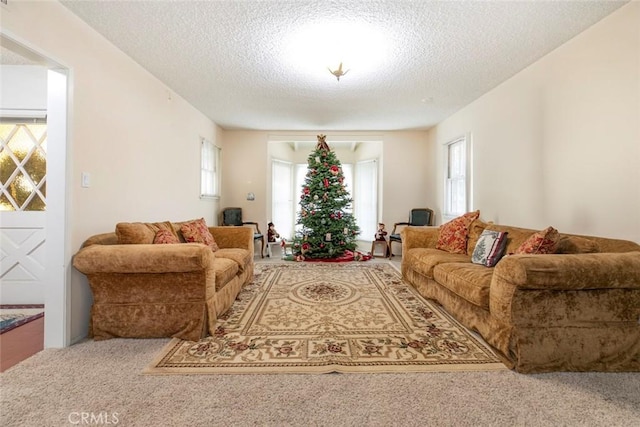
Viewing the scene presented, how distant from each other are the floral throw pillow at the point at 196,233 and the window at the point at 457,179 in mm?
3640

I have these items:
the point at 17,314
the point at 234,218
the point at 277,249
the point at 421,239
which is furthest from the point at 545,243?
the point at 234,218

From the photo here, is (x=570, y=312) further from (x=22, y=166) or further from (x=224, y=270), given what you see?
(x=22, y=166)

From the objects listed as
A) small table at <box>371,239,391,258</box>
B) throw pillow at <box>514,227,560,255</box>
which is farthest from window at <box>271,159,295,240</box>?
throw pillow at <box>514,227,560,255</box>

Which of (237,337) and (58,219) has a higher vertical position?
(58,219)

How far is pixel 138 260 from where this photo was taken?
2.04 metres

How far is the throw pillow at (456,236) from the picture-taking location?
130 inches

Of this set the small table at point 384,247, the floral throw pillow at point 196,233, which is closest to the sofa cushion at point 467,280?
the floral throw pillow at point 196,233

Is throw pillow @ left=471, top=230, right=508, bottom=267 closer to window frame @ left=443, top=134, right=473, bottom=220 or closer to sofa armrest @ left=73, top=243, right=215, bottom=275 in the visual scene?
window frame @ left=443, top=134, right=473, bottom=220

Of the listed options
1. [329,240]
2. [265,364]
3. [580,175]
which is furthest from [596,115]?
[329,240]

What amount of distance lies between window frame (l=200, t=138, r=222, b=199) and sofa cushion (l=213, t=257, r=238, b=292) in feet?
7.16

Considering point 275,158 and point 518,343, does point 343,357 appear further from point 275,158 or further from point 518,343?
point 275,158

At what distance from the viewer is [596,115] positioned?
89.2 inches

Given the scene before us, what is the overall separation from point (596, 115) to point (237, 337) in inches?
128

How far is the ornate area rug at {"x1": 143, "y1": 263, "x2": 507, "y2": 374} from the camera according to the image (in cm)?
183
